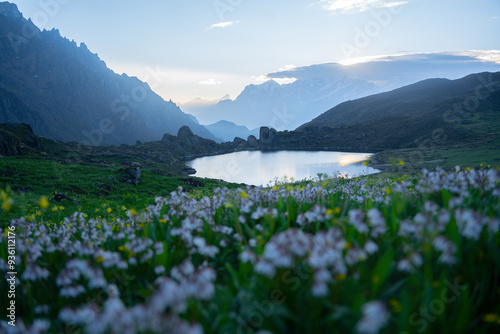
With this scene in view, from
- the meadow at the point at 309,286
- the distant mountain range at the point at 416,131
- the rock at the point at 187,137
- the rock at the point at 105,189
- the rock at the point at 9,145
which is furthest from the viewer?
the rock at the point at 187,137

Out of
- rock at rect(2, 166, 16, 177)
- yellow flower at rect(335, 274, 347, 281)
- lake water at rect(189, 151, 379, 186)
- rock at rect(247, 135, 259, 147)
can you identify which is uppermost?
rock at rect(247, 135, 259, 147)

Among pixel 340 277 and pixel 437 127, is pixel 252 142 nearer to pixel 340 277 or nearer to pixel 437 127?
pixel 437 127

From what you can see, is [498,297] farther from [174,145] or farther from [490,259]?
[174,145]

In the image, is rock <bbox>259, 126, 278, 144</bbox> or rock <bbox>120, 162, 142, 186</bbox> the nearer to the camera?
rock <bbox>120, 162, 142, 186</bbox>

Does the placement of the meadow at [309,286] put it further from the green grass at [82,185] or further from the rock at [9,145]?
the rock at [9,145]

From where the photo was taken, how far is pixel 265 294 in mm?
3273

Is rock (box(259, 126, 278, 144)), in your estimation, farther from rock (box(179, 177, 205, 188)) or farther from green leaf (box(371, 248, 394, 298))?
green leaf (box(371, 248, 394, 298))

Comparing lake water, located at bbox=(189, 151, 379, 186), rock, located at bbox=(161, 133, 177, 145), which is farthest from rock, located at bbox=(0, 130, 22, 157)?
rock, located at bbox=(161, 133, 177, 145)

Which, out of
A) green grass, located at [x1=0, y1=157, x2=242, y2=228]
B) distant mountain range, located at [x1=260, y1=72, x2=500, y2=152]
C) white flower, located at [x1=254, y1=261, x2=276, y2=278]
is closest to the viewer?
white flower, located at [x1=254, y1=261, x2=276, y2=278]

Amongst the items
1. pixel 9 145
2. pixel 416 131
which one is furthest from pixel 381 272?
pixel 416 131

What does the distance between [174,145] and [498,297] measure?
5899 inches

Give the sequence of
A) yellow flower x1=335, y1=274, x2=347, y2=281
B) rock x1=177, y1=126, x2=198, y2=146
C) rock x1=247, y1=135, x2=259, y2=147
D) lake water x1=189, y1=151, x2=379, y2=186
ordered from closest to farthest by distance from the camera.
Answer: yellow flower x1=335, y1=274, x2=347, y2=281
lake water x1=189, y1=151, x2=379, y2=186
rock x1=177, y1=126, x2=198, y2=146
rock x1=247, y1=135, x2=259, y2=147

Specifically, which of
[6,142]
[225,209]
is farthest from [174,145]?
[225,209]

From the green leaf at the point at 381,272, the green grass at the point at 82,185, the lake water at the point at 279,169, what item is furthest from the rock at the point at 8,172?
the green leaf at the point at 381,272
